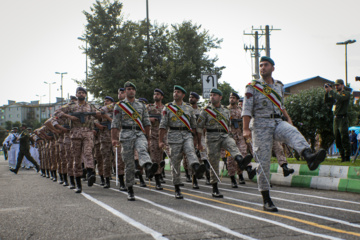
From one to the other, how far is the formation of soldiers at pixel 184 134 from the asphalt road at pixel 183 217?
505 millimetres

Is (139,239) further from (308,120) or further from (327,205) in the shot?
(308,120)

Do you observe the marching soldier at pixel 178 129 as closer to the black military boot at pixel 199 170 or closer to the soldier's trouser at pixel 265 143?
the black military boot at pixel 199 170

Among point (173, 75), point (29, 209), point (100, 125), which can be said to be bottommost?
point (29, 209)

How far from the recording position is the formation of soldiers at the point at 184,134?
20.5 feet

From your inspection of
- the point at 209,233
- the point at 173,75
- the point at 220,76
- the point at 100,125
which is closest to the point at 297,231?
the point at 209,233

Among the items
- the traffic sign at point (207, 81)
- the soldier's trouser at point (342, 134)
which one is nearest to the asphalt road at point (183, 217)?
the soldier's trouser at point (342, 134)

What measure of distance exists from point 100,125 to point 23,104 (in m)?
173

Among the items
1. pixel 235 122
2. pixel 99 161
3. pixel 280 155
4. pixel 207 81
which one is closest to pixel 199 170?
pixel 280 155

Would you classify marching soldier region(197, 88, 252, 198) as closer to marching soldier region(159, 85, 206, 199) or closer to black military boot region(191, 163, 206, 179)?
marching soldier region(159, 85, 206, 199)

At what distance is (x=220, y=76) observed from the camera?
3534cm

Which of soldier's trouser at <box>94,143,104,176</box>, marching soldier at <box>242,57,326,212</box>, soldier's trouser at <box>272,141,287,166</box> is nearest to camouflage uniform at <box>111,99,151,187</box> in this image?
marching soldier at <box>242,57,326,212</box>

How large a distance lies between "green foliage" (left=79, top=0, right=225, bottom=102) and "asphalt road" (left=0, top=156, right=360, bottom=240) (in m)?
22.5

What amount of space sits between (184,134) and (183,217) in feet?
9.27

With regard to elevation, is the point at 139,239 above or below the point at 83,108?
below
